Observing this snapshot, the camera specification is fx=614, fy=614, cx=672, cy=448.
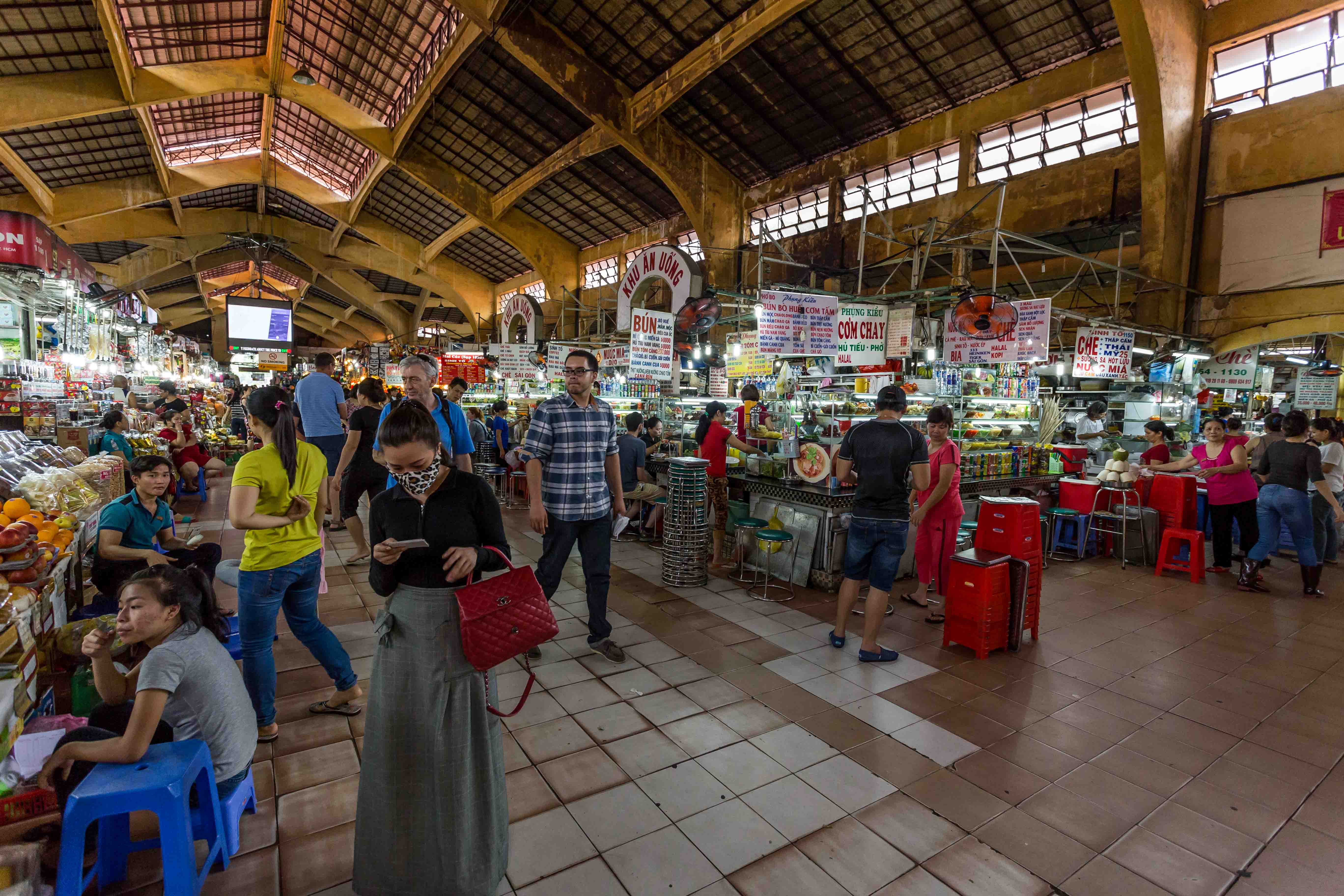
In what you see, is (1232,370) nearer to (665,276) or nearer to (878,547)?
(665,276)

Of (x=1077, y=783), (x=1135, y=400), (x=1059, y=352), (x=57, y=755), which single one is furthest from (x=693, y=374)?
(x=57, y=755)

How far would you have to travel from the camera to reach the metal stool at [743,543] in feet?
17.1

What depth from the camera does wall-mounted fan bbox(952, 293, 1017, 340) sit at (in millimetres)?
6832

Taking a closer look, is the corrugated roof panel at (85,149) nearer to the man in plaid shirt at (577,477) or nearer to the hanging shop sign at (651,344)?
the hanging shop sign at (651,344)

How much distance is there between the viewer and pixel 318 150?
16.7 metres

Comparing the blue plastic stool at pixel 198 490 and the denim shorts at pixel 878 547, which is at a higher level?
the denim shorts at pixel 878 547

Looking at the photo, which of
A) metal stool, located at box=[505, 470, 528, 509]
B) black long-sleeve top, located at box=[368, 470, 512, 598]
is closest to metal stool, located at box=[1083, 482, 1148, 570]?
black long-sleeve top, located at box=[368, 470, 512, 598]

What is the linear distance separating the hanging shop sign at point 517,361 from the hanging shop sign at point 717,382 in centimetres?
365

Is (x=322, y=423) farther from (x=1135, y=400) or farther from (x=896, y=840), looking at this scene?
(x=1135, y=400)

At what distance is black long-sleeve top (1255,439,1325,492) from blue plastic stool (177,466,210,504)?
12.7 meters

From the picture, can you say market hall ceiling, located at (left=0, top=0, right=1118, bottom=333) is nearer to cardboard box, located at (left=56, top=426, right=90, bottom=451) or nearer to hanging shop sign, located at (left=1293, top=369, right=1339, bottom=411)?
cardboard box, located at (left=56, top=426, right=90, bottom=451)

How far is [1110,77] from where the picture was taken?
9.45m

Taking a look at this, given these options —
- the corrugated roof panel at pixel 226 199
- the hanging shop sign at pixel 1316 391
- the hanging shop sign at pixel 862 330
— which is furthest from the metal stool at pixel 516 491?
the corrugated roof panel at pixel 226 199

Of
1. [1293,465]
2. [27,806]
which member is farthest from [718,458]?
[1293,465]
